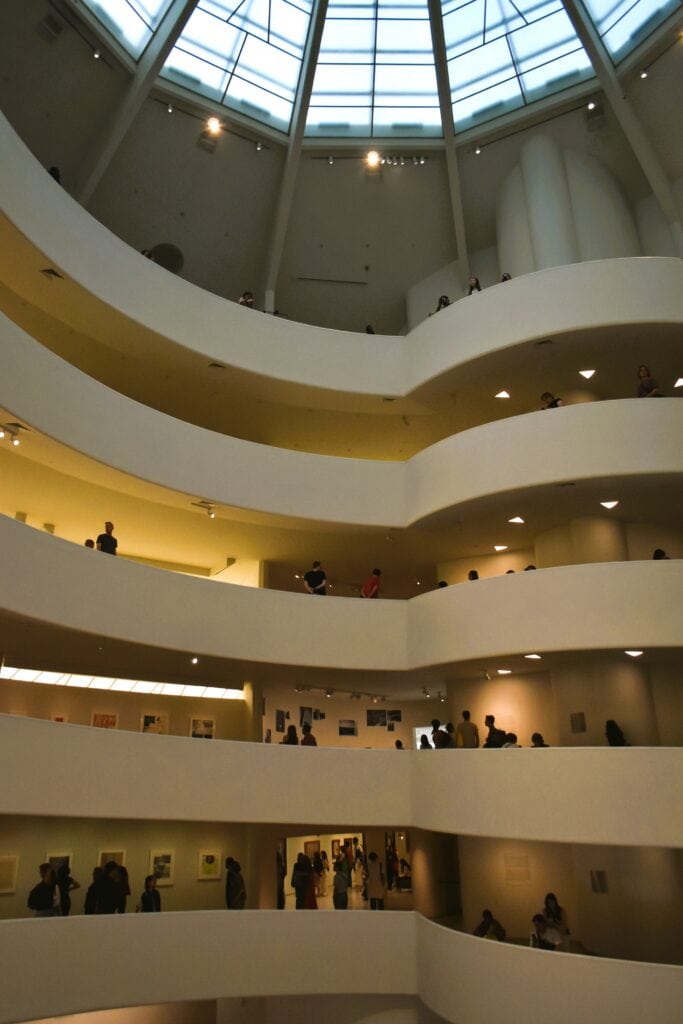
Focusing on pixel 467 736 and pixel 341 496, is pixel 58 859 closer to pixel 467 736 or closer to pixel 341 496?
pixel 467 736

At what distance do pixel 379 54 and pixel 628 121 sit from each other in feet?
24.6

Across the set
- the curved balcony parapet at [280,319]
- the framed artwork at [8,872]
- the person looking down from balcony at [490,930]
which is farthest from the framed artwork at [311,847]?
the curved balcony parapet at [280,319]

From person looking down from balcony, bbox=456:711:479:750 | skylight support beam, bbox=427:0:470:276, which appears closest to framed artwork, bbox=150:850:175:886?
person looking down from balcony, bbox=456:711:479:750

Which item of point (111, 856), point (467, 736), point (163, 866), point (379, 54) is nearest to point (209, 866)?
point (163, 866)

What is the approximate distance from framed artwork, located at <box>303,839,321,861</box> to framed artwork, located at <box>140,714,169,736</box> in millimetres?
7112

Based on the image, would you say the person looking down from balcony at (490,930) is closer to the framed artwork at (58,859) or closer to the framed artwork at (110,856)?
the framed artwork at (110,856)

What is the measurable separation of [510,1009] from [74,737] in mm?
9873

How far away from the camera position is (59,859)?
63.7 feet

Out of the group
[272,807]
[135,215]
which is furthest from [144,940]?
[135,215]

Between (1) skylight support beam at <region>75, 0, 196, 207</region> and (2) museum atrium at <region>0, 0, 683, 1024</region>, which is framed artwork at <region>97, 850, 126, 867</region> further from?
(1) skylight support beam at <region>75, 0, 196, 207</region>

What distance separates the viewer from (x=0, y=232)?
53.2 feet

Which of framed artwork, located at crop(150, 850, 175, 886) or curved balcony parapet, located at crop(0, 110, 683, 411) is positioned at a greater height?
curved balcony parapet, located at crop(0, 110, 683, 411)

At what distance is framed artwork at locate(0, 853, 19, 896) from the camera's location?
60.1ft

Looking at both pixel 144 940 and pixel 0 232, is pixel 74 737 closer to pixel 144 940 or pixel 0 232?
pixel 144 940
